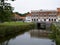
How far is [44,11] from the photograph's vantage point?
430 ft

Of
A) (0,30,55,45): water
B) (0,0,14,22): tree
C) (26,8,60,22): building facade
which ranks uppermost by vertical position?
(0,0,14,22): tree

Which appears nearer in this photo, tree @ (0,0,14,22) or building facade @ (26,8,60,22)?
tree @ (0,0,14,22)

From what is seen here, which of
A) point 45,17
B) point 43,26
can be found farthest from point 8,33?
point 45,17

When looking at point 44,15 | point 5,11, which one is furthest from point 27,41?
point 44,15

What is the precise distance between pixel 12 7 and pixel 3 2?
174cm

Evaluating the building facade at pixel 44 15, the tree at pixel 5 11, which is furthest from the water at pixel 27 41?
the building facade at pixel 44 15

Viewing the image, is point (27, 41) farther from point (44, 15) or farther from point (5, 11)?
point (44, 15)

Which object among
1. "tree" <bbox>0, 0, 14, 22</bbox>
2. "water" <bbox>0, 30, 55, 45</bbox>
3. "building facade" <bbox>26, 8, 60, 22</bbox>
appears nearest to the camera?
"water" <bbox>0, 30, 55, 45</bbox>

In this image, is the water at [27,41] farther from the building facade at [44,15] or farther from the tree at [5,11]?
the building facade at [44,15]

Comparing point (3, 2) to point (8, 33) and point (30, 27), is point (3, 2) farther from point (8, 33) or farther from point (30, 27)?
point (30, 27)

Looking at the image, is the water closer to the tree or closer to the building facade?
the tree

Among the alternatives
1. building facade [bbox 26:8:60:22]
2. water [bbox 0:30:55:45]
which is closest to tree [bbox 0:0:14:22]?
water [bbox 0:30:55:45]

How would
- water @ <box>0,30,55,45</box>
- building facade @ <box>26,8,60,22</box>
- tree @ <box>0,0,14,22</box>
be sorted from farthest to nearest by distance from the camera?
building facade @ <box>26,8,60,22</box>
tree @ <box>0,0,14,22</box>
water @ <box>0,30,55,45</box>

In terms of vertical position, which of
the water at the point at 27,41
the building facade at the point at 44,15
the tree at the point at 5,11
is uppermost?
the tree at the point at 5,11
